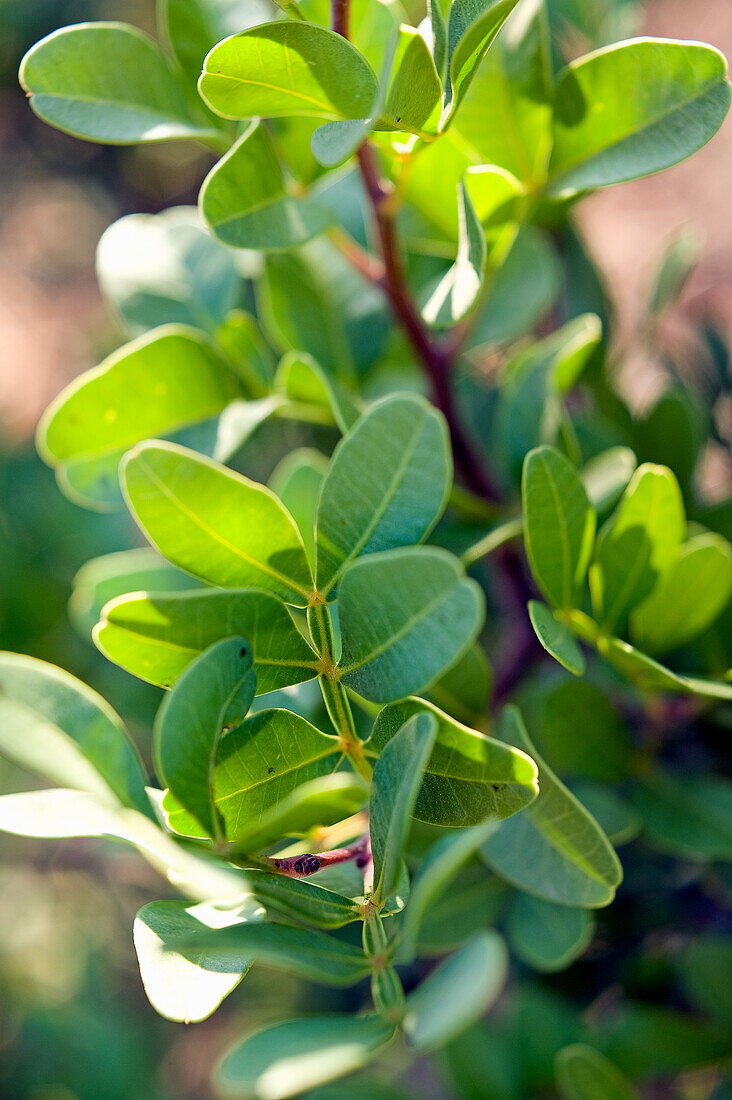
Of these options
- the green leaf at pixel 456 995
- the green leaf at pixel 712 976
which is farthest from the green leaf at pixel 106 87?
the green leaf at pixel 712 976

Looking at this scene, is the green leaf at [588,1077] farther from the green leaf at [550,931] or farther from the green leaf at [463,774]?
the green leaf at [463,774]

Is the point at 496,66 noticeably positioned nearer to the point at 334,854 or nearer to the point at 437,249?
the point at 437,249

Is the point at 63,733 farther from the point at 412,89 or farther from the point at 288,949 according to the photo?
the point at 412,89

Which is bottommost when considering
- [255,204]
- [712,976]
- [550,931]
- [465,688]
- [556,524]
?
[712,976]

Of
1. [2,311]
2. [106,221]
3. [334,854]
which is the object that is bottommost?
[2,311]

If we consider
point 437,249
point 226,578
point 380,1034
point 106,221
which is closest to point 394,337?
point 437,249

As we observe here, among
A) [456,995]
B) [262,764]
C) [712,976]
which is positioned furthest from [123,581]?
[712,976]

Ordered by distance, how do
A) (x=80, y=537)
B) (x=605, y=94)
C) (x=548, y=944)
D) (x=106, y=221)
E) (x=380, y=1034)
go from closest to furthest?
(x=380, y=1034), (x=605, y=94), (x=548, y=944), (x=80, y=537), (x=106, y=221)
